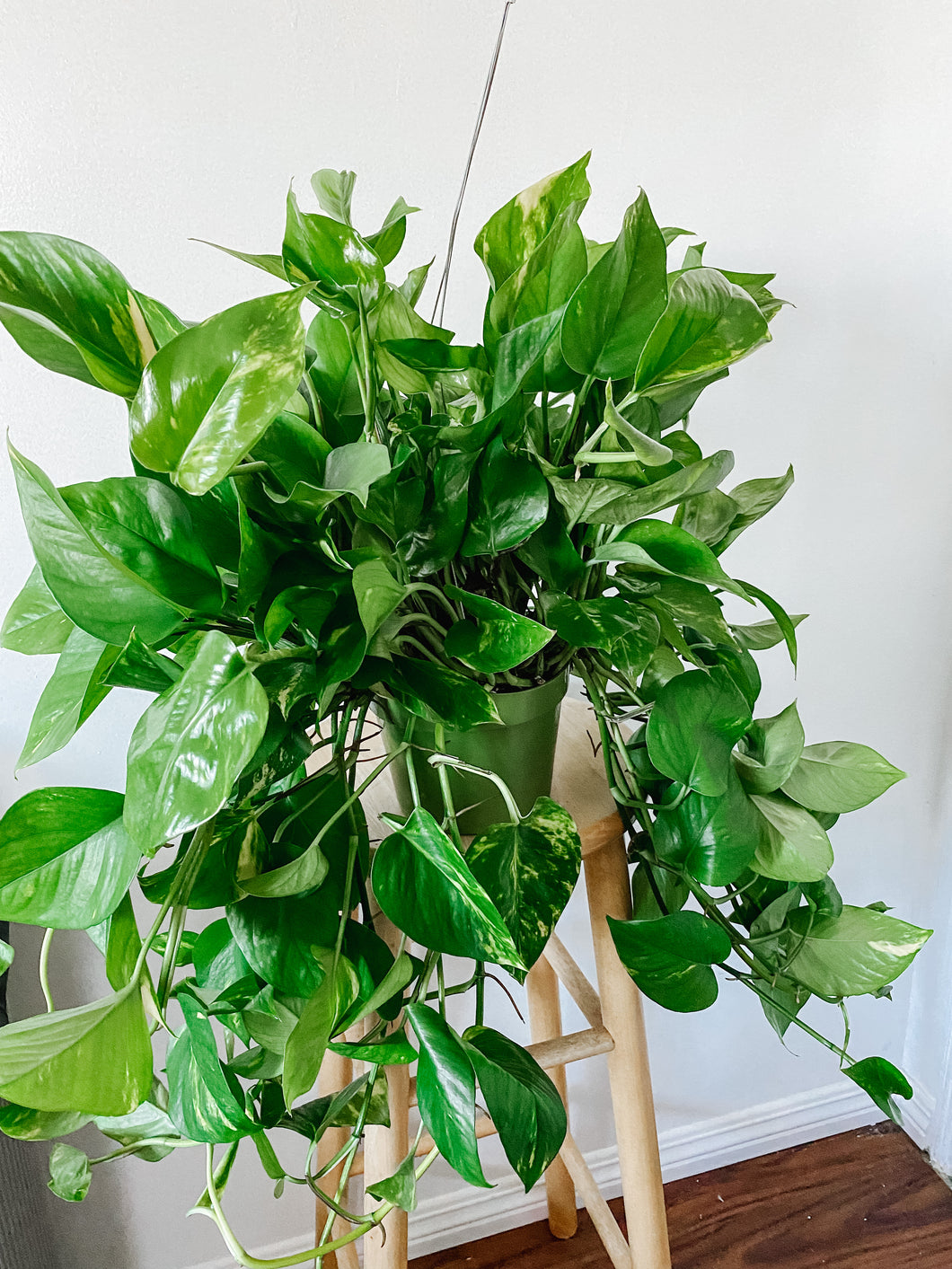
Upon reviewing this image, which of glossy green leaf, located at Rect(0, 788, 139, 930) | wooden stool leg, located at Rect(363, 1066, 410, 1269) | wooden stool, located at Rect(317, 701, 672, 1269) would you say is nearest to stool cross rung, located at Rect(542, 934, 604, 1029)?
wooden stool, located at Rect(317, 701, 672, 1269)

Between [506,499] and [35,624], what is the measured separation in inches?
11.4

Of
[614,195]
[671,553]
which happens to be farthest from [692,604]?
[614,195]

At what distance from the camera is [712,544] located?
26.1 inches

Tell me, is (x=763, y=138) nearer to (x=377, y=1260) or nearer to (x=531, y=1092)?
(x=531, y=1092)

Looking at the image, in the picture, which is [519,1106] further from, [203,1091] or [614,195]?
[614,195]

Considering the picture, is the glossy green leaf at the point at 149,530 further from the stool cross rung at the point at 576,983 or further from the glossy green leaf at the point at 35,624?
the stool cross rung at the point at 576,983

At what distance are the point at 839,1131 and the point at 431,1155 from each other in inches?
45.6

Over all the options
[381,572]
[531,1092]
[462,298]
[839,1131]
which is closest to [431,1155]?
[531,1092]

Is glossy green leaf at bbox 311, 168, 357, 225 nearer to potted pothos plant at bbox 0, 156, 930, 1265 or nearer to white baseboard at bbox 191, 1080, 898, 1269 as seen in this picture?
potted pothos plant at bbox 0, 156, 930, 1265

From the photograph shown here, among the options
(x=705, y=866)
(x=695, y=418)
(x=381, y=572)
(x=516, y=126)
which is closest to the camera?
(x=381, y=572)

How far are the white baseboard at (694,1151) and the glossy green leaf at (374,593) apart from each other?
109 cm

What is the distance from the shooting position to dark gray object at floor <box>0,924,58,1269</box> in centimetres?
91

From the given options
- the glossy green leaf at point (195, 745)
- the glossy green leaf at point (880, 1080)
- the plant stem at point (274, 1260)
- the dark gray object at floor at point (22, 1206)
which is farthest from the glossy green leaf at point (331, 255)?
the dark gray object at floor at point (22, 1206)

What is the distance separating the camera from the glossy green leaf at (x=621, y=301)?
Result: 0.47 m
